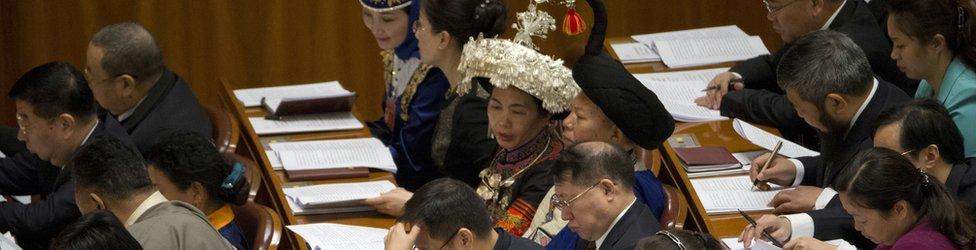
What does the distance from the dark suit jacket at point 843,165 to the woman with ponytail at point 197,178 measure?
1592mm

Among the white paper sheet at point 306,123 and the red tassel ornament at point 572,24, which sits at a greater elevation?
the red tassel ornament at point 572,24

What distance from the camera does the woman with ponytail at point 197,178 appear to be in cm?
455

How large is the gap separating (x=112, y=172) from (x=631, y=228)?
136cm

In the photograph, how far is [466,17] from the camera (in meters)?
5.52

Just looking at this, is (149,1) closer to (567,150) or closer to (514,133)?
(514,133)

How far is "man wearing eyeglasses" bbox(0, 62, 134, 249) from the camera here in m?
5.20

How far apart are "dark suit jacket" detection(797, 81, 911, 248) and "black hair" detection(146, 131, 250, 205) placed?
5.28 feet

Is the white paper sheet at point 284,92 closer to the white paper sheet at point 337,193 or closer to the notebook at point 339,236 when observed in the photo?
the white paper sheet at point 337,193

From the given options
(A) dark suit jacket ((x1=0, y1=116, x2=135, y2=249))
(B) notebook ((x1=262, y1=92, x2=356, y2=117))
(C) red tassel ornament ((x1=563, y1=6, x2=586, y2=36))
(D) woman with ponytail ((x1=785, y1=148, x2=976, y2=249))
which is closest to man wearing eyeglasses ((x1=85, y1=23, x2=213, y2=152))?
(A) dark suit jacket ((x1=0, y1=116, x2=135, y2=249))

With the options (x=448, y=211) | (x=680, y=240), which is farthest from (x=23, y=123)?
(x=680, y=240)

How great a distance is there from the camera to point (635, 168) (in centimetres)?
458

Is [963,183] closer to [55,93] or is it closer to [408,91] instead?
[408,91]

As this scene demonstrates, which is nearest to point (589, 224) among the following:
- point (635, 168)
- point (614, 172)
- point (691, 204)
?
point (614, 172)

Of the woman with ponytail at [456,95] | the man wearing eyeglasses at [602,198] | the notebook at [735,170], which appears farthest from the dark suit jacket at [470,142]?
the man wearing eyeglasses at [602,198]
